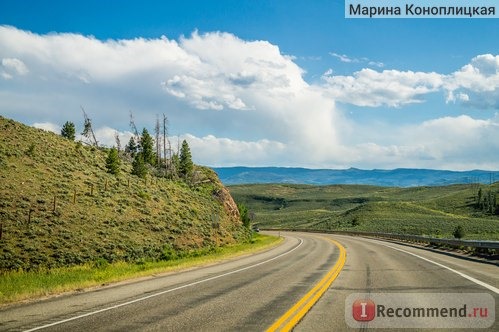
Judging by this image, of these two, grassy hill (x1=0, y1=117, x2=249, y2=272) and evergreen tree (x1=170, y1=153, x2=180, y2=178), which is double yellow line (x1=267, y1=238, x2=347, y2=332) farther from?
evergreen tree (x1=170, y1=153, x2=180, y2=178)

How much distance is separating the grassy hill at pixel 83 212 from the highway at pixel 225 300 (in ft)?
49.2

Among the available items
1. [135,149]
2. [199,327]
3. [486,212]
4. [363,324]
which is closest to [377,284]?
[363,324]

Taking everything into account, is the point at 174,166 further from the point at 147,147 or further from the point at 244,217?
the point at 244,217

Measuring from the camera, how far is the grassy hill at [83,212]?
92.7 feet

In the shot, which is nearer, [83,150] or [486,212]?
[83,150]

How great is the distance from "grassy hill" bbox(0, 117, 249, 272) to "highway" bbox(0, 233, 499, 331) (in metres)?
15.0

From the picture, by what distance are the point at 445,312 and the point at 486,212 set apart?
156783 mm

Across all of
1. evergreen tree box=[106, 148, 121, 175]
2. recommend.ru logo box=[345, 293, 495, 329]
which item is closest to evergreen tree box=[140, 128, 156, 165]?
→ evergreen tree box=[106, 148, 121, 175]

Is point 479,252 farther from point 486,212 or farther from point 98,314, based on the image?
point 486,212

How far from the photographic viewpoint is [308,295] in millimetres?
11023

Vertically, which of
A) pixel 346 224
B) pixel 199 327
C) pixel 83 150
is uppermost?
pixel 83 150

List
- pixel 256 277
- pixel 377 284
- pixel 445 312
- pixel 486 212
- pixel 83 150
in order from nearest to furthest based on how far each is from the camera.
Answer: pixel 445 312, pixel 377 284, pixel 256 277, pixel 83 150, pixel 486 212

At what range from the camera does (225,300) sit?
34.9ft

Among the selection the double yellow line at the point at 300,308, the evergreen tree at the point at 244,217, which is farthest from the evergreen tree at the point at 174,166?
the double yellow line at the point at 300,308
